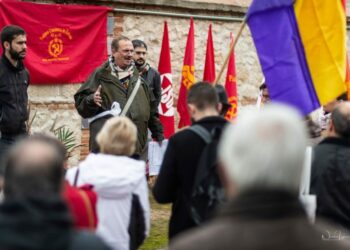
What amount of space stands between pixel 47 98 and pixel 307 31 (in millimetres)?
6132

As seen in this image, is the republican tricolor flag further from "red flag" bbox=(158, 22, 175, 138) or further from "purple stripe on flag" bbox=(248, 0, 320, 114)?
"red flag" bbox=(158, 22, 175, 138)

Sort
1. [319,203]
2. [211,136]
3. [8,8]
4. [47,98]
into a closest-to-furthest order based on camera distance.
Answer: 1. [211,136]
2. [319,203]
3. [8,8]
4. [47,98]

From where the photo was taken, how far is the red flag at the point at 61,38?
1276 cm

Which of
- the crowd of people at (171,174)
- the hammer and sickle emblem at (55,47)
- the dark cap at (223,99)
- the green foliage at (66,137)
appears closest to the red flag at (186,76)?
the green foliage at (66,137)

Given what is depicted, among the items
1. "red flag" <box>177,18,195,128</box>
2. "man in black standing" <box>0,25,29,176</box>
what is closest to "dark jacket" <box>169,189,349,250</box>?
"man in black standing" <box>0,25,29,176</box>

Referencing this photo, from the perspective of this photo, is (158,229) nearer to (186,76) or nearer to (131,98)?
(131,98)

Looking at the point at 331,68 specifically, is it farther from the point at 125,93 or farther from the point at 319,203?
the point at 125,93

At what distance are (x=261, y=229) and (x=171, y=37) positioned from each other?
1226 cm

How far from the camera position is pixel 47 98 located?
43.7ft

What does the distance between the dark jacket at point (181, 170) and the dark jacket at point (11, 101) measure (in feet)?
10.7

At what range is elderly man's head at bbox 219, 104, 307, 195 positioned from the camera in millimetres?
2971

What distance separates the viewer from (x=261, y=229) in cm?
298

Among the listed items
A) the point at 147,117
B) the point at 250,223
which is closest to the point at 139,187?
the point at 250,223

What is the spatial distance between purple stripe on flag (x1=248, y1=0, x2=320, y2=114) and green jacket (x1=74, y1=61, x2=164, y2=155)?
2324mm
